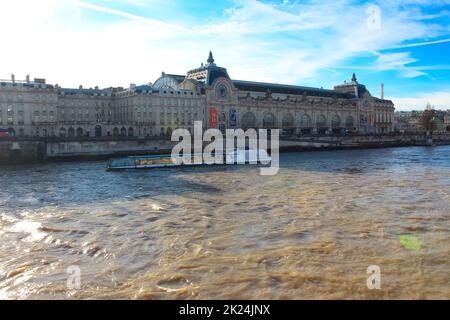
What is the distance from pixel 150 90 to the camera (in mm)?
80125

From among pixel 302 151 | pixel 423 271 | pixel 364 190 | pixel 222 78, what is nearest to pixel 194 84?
pixel 222 78

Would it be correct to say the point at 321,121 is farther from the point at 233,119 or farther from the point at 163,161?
the point at 163,161

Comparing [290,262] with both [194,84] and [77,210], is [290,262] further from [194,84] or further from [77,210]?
[194,84]

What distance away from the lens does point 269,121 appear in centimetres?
10069

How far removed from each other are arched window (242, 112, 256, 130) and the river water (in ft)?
224

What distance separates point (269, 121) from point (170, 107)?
90.9 ft

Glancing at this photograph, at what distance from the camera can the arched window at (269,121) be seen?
99.6 metres

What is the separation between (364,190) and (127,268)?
59.2 ft

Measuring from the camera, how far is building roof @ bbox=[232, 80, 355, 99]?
100438 millimetres

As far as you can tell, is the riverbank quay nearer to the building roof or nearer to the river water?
the river water

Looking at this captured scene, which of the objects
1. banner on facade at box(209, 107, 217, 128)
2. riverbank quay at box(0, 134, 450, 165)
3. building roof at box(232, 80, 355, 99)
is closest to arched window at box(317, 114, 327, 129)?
building roof at box(232, 80, 355, 99)

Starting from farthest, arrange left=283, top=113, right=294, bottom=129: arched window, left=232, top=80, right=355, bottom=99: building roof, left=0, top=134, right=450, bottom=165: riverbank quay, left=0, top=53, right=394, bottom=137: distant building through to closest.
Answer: left=283, top=113, right=294, bottom=129: arched window
left=232, top=80, right=355, bottom=99: building roof
left=0, top=53, right=394, bottom=137: distant building
left=0, top=134, right=450, bottom=165: riverbank quay

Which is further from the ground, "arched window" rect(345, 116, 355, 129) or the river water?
"arched window" rect(345, 116, 355, 129)

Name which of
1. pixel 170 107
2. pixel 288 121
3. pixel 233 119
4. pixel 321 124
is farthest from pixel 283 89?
pixel 170 107
